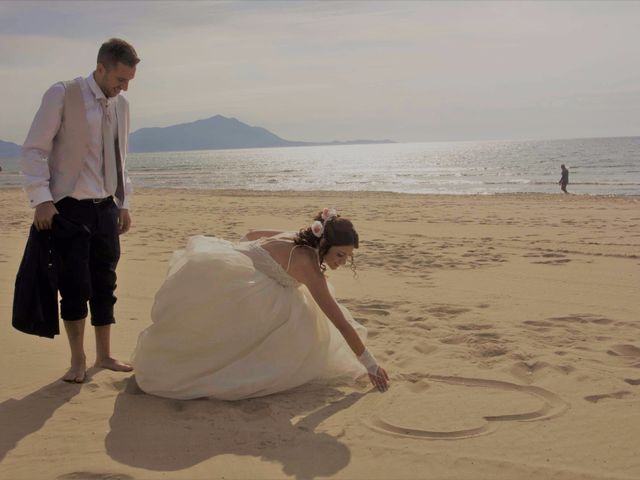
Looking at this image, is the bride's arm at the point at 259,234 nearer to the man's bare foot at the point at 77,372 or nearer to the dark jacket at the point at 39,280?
the dark jacket at the point at 39,280

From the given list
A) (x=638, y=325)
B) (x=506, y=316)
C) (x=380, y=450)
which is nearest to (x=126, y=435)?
(x=380, y=450)

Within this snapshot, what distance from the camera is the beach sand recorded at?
2.83 metres

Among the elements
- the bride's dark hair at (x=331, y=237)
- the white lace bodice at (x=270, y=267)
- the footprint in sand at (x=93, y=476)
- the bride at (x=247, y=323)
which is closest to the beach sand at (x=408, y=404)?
the footprint in sand at (x=93, y=476)

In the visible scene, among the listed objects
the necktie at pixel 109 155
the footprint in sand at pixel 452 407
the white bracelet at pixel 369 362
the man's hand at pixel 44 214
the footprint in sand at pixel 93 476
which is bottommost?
the footprint in sand at pixel 93 476

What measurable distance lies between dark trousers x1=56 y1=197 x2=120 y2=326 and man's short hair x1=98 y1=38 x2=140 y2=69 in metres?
0.82

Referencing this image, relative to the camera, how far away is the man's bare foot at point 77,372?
385 centimetres

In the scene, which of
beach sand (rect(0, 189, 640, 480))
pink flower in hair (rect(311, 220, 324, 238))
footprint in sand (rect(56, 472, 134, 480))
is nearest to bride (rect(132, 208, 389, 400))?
pink flower in hair (rect(311, 220, 324, 238))

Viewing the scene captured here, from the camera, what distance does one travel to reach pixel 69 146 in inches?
148

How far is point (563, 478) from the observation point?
8.82ft

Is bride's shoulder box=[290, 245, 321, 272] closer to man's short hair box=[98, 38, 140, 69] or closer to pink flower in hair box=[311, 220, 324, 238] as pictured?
pink flower in hair box=[311, 220, 324, 238]

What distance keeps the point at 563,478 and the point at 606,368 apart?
1478 mm

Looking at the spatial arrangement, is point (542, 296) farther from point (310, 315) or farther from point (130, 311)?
point (130, 311)

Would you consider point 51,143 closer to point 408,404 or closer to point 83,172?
point 83,172

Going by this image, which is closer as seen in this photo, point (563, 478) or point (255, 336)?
point (563, 478)
